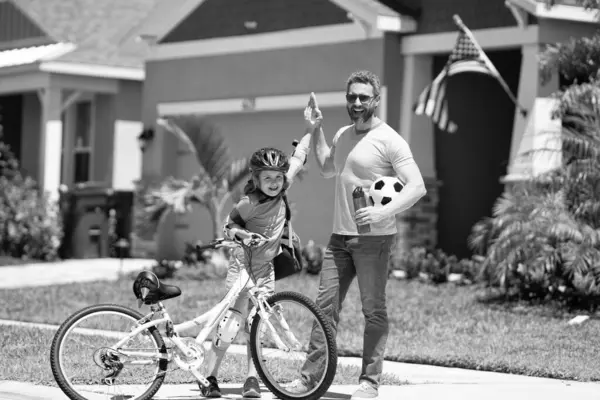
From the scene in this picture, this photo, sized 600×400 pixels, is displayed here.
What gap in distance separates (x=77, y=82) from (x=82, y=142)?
2012mm

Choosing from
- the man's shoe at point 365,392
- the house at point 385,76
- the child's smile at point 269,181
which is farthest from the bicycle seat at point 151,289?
the house at point 385,76

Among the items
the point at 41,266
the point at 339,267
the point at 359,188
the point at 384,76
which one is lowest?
the point at 41,266

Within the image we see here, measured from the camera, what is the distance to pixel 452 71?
15188 mm

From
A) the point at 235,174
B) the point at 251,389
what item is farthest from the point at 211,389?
the point at 235,174

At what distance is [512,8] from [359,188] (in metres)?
8.43

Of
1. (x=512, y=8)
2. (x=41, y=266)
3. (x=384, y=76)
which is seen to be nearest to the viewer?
(x=512, y=8)

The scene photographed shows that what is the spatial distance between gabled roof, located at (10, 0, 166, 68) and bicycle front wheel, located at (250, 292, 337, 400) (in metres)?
14.1

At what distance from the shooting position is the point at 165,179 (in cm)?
1980

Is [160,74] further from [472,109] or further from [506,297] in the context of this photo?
[506,297]

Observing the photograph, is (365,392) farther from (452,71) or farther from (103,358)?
(452,71)

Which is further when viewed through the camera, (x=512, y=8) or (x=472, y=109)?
(x=472, y=109)

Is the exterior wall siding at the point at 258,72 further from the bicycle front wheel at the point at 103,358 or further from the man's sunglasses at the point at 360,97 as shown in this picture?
the bicycle front wheel at the point at 103,358

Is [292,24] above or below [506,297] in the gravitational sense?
above

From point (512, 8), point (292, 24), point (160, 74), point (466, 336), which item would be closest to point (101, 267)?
point (160, 74)
